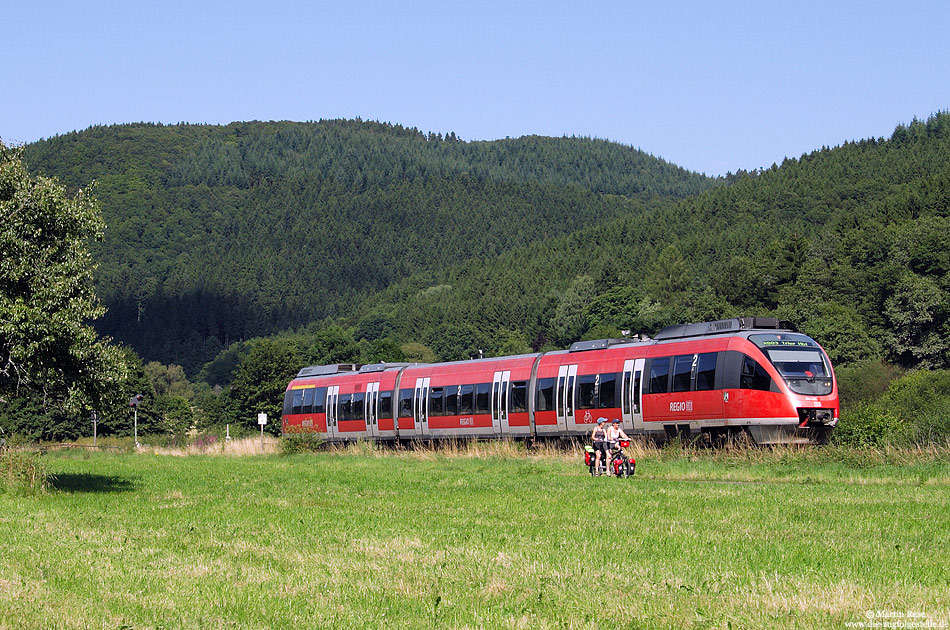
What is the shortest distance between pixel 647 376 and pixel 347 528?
875 inches

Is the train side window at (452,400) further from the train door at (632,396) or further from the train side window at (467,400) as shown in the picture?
the train door at (632,396)

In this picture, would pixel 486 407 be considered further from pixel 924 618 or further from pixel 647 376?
pixel 924 618

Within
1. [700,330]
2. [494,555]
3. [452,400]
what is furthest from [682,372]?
[494,555]

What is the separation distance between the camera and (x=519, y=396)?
4341 centimetres

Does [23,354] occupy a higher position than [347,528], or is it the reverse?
[23,354]

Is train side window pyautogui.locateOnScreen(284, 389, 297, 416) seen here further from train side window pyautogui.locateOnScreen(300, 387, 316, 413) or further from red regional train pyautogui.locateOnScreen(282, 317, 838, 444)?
red regional train pyautogui.locateOnScreen(282, 317, 838, 444)

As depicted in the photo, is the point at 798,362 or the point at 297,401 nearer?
the point at 798,362

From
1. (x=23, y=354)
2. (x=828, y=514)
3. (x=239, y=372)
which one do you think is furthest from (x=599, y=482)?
(x=239, y=372)

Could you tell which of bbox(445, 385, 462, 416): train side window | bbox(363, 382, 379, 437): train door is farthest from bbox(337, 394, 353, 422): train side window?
bbox(445, 385, 462, 416): train side window

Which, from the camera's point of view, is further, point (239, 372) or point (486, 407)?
point (239, 372)

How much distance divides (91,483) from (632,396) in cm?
1726

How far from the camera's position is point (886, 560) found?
12.2m

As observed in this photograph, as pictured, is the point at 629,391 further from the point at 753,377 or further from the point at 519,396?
the point at 519,396

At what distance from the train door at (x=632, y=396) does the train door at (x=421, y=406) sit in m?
12.3
